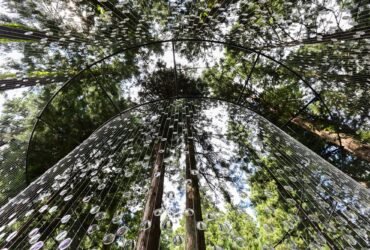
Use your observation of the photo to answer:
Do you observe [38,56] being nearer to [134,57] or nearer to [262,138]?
[134,57]

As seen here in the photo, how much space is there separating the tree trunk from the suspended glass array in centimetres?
167

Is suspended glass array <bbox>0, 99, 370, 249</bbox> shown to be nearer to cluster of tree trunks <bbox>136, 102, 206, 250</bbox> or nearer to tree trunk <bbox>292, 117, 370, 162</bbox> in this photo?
cluster of tree trunks <bbox>136, 102, 206, 250</bbox>

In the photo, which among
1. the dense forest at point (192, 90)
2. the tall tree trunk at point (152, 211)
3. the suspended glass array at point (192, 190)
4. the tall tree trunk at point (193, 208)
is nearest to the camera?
the suspended glass array at point (192, 190)

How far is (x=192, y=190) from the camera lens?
2.74 metres


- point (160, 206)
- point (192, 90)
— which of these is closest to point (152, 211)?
point (160, 206)

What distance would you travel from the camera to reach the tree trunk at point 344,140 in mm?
4094

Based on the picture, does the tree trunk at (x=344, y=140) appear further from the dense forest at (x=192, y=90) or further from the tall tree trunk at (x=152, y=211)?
the tall tree trunk at (x=152, y=211)

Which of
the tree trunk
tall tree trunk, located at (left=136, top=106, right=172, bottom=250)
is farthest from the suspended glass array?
the tree trunk

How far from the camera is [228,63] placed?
5410 millimetres

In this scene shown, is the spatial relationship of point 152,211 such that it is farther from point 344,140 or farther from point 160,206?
point 344,140

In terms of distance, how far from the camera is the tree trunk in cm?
409

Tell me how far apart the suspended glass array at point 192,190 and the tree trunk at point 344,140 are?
5.49ft

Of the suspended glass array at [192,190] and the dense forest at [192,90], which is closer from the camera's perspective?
the suspended glass array at [192,190]

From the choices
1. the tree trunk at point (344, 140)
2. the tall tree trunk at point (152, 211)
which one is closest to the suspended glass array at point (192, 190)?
the tall tree trunk at point (152, 211)
